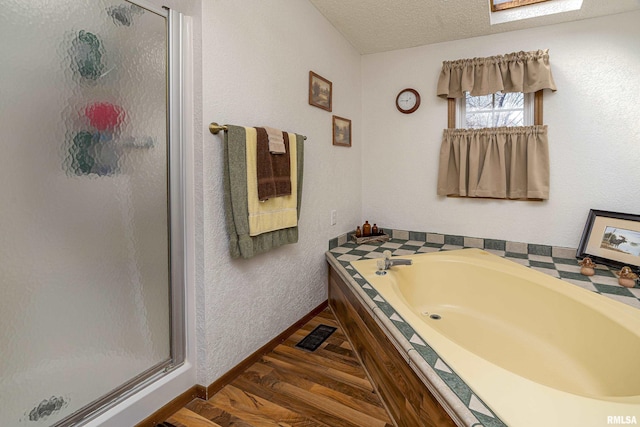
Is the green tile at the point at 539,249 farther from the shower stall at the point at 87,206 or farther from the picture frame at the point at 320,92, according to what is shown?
the shower stall at the point at 87,206

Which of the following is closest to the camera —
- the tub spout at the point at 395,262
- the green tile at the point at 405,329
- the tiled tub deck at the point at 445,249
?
the tiled tub deck at the point at 445,249

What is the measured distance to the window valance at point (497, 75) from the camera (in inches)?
94.4

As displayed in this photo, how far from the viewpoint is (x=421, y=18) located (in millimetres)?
2379

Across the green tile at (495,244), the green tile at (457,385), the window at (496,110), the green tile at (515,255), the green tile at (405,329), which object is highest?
the window at (496,110)

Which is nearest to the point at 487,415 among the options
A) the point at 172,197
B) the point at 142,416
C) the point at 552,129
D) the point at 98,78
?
the point at 142,416

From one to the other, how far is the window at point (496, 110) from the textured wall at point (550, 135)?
0.07m

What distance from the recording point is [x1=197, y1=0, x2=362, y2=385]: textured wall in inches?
62.6

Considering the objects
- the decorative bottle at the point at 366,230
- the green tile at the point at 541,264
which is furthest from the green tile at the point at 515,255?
the decorative bottle at the point at 366,230

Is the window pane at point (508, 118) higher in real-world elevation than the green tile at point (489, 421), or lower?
higher

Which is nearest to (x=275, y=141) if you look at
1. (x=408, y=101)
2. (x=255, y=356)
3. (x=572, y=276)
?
(x=255, y=356)

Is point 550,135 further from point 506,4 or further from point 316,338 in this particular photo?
point 316,338

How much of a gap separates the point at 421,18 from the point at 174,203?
2114 mm

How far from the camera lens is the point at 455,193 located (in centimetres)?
279

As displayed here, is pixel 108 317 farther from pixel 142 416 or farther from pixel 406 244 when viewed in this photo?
pixel 406 244
